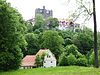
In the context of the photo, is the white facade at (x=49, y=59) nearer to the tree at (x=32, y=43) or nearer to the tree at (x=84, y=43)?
the tree at (x=32, y=43)

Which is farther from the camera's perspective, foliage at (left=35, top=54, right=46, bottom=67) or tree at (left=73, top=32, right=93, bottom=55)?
tree at (left=73, top=32, right=93, bottom=55)

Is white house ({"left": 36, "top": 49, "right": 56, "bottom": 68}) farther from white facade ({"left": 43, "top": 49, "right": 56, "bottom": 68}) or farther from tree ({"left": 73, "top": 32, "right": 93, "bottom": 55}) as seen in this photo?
tree ({"left": 73, "top": 32, "right": 93, "bottom": 55})

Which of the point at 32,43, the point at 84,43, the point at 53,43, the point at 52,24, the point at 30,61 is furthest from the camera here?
the point at 52,24

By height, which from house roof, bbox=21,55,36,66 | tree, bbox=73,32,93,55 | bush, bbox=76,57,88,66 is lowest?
house roof, bbox=21,55,36,66

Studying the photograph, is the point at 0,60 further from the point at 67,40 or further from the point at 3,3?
the point at 67,40

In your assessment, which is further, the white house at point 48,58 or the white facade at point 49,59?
the white facade at point 49,59

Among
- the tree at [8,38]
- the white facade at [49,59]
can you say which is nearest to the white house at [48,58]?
the white facade at [49,59]

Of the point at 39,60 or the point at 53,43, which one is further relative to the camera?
the point at 53,43

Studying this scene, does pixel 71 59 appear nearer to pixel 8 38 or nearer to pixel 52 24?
pixel 8 38

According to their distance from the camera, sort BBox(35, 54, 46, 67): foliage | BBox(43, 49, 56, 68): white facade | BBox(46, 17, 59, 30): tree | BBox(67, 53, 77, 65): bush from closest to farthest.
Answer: BBox(67, 53, 77, 65): bush → BBox(35, 54, 46, 67): foliage → BBox(43, 49, 56, 68): white facade → BBox(46, 17, 59, 30): tree

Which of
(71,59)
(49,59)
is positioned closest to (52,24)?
(49,59)

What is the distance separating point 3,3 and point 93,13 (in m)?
22.2

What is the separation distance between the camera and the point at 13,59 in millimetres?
45969

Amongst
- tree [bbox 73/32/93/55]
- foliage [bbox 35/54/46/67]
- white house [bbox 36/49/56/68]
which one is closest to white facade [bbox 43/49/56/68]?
white house [bbox 36/49/56/68]
